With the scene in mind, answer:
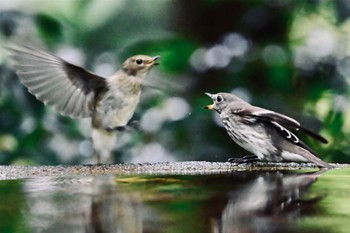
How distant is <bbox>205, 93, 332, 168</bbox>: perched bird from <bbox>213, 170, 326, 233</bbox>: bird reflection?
0.17m

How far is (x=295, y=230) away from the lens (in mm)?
1269

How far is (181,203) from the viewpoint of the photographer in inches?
62.7

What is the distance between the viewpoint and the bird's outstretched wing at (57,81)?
7.02ft

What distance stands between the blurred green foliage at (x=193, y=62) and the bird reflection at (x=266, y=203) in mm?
446

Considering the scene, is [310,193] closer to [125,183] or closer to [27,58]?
[125,183]

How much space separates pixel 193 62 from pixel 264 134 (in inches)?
17.0

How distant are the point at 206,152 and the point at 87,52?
2.09 feet

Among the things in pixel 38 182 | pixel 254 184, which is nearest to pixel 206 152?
pixel 254 184

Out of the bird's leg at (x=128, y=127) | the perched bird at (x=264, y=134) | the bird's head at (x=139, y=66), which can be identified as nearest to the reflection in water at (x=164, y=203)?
the perched bird at (x=264, y=134)

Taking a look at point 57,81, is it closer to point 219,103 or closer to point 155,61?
point 155,61

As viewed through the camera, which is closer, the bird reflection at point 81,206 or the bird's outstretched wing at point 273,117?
the bird reflection at point 81,206

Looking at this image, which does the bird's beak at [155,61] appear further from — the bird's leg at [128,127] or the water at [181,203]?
the water at [181,203]

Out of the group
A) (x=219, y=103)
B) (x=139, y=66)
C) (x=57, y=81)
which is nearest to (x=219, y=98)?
(x=219, y=103)

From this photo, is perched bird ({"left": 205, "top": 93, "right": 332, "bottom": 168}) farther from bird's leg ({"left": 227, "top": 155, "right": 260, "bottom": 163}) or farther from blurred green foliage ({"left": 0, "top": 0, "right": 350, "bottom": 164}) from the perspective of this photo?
blurred green foliage ({"left": 0, "top": 0, "right": 350, "bottom": 164})
